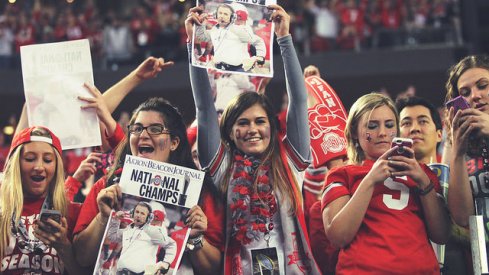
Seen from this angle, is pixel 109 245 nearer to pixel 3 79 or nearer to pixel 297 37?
pixel 297 37

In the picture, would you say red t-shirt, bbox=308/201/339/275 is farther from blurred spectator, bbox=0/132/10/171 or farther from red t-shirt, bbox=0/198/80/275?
blurred spectator, bbox=0/132/10/171

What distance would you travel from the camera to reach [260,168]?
3.63 meters

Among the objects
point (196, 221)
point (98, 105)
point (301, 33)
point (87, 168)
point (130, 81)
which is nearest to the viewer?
point (196, 221)

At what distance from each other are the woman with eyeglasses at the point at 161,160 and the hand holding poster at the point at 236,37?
1.00 feet

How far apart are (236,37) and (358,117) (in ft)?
2.14

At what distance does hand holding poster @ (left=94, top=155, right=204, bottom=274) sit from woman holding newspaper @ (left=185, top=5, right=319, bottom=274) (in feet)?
0.86

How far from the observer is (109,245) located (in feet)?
10.9

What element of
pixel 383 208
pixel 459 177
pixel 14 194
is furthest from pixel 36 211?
pixel 459 177

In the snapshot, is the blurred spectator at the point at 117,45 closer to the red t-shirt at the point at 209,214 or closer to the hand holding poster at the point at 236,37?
the hand holding poster at the point at 236,37

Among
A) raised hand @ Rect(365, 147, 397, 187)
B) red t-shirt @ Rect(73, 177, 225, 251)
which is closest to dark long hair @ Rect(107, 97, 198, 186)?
red t-shirt @ Rect(73, 177, 225, 251)

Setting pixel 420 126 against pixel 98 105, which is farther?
pixel 420 126

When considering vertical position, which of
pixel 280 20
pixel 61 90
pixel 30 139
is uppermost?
pixel 280 20

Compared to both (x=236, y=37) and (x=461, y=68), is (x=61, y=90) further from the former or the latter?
(x=461, y=68)

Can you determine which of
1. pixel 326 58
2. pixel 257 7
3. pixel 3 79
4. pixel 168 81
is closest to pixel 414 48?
pixel 326 58
